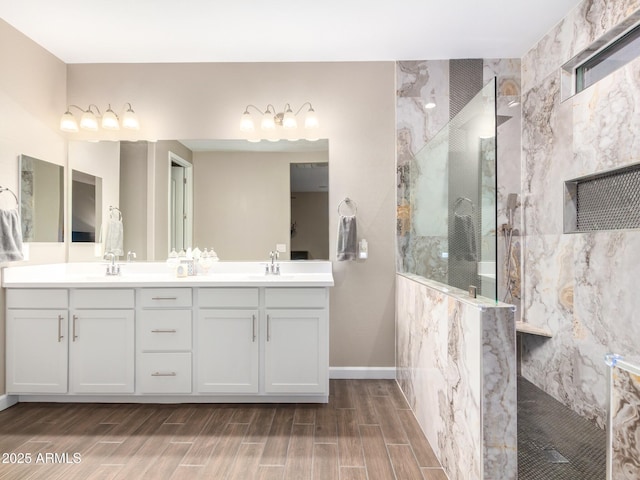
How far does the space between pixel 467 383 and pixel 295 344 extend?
1.21 meters

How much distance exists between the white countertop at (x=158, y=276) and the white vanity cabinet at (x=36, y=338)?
3.5 inches

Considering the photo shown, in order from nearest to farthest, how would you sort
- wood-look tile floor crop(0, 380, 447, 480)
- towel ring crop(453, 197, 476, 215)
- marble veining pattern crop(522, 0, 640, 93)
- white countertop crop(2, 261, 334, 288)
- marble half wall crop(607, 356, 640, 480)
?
marble half wall crop(607, 356, 640, 480), towel ring crop(453, 197, 476, 215), wood-look tile floor crop(0, 380, 447, 480), marble veining pattern crop(522, 0, 640, 93), white countertop crop(2, 261, 334, 288)

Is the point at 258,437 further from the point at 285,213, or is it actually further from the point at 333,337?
the point at 285,213

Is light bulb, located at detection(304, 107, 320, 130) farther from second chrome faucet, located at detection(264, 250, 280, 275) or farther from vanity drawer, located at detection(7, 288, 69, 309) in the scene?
vanity drawer, located at detection(7, 288, 69, 309)

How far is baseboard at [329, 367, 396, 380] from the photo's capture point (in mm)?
2994

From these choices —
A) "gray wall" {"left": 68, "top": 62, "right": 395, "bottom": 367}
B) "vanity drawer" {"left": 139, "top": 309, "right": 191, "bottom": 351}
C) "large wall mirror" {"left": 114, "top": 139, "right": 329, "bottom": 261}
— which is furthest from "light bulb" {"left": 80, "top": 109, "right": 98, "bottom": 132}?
"vanity drawer" {"left": 139, "top": 309, "right": 191, "bottom": 351}

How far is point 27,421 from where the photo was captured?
7.49ft

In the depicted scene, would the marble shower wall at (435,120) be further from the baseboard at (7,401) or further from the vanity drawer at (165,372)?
the baseboard at (7,401)

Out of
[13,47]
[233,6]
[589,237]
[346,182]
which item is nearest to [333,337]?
[346,182]

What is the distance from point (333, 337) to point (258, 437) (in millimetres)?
1088

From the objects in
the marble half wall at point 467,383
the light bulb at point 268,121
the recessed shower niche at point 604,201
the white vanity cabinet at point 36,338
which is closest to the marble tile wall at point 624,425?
the marble half wall at point 467,383

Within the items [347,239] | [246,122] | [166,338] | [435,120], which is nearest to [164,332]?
[166,338]

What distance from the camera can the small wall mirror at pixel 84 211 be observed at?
9.87ft

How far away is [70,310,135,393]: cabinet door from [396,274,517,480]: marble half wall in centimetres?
190
